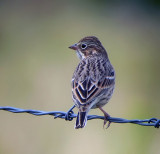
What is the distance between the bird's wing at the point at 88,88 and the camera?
8211 millimetres

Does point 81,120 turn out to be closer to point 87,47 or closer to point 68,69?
point 87,47

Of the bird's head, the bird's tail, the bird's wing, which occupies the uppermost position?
the bird's head

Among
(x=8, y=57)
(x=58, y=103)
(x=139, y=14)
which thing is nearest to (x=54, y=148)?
(x=58, y=103)

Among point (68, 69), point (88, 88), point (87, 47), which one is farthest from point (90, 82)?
point (68, 69)

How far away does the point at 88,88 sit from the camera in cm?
846

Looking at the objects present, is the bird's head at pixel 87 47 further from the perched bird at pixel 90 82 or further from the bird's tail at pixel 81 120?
the bird's tail at pixel 81 120

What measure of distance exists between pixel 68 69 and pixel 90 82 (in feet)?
19.4

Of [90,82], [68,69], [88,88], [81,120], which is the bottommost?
[81,120]

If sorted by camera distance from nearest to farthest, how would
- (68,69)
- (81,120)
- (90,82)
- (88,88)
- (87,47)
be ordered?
(81,120) → (88,88) → (90,82) → (87,47) → (68,69)

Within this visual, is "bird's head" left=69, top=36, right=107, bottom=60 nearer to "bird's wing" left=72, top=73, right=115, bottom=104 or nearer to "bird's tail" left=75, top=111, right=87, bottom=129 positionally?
"bird's wing" left=72, top=73, right=115, bottom=104

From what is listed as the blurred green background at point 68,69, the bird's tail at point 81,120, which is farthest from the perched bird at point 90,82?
the blurred green background at point 68,69

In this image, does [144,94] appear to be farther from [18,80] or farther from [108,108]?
[18,80]

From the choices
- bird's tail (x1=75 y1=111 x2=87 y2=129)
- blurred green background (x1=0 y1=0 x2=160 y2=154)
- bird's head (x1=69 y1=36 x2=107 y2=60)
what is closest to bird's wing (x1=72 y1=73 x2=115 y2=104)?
bird's tail (x1=75 y1=111 x2=87 y2=129)

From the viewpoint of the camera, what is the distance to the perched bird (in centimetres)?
812
